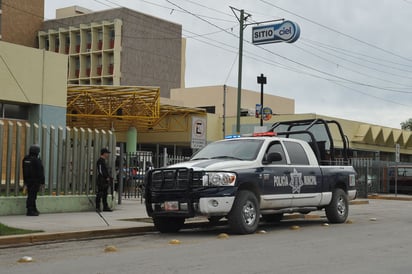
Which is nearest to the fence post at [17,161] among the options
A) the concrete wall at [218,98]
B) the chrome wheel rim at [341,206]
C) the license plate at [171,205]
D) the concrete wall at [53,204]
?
the concrete wall at [53,204]

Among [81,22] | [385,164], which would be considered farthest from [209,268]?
[81,22]

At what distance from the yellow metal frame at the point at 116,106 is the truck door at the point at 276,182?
1956 centimetres

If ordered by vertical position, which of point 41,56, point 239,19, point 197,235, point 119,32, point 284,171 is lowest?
point 197,235

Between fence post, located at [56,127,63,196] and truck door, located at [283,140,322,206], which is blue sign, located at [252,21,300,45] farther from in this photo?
fence post, located at [56,127,63,196]

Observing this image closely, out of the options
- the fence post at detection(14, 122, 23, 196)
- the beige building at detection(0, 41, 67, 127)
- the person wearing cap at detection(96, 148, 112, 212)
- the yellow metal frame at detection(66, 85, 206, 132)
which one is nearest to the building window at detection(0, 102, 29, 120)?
the beige building at detection(0, 41, 67, 127)

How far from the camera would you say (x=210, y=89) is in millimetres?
54562

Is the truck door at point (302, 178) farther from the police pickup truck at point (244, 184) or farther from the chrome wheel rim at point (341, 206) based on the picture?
the chrome wheel rim at point (341, 206)

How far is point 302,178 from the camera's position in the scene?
14086 mm

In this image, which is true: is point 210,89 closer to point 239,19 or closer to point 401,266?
point 239,19

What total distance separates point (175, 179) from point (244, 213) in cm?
158

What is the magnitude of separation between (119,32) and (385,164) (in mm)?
40493

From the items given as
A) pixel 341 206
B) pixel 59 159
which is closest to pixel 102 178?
pixel 59 159

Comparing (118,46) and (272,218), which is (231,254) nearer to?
(272,218)

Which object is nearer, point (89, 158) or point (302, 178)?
point (302, 178)
